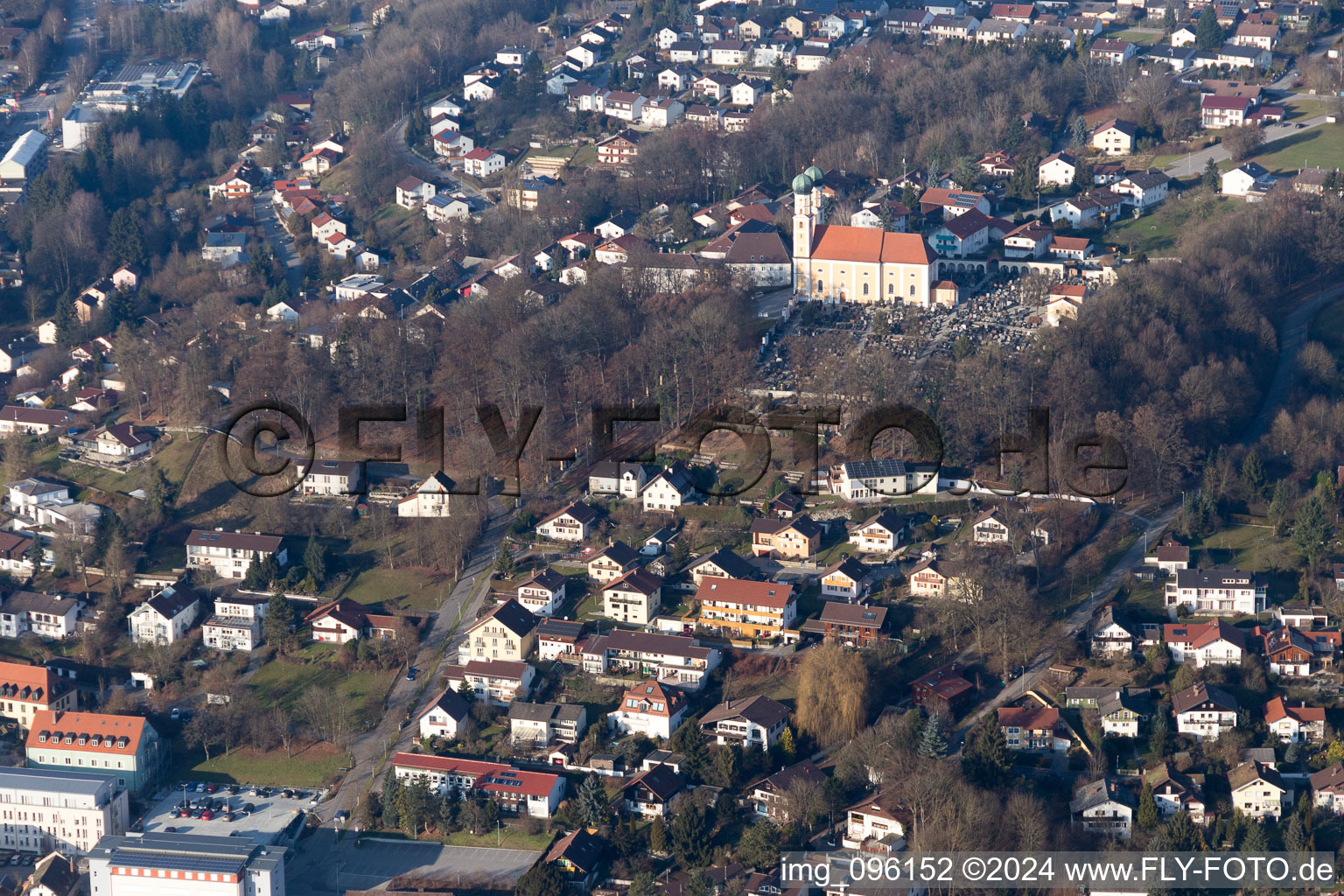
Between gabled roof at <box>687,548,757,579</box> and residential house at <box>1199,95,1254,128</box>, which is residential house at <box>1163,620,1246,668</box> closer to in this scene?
gabled roof at <box>687,548,757,579</box>

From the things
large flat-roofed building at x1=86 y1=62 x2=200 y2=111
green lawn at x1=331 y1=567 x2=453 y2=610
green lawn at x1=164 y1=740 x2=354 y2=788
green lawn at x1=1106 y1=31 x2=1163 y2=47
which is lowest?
large flat-roofed building at x1=86 y1=62 x2=200 y2=111

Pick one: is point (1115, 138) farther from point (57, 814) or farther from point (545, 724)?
point (57, 814)

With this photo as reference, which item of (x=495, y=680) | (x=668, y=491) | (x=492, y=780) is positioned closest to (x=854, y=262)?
(x=668, y=491)

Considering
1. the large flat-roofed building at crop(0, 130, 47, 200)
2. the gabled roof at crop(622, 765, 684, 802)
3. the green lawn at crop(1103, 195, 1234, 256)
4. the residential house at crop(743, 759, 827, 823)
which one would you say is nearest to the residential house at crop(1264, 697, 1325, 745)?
the residential house at crop(743, 759, 827, 823)

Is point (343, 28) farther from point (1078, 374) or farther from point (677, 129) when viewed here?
point (1078, 374)

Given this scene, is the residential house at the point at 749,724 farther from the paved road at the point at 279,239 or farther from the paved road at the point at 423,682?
the paved road at the point at 279,239

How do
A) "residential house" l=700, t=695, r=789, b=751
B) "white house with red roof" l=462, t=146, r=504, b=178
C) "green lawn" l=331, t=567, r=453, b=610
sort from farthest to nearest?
"white house with red roof" l=462, t=146, r=504, b=178 → "green lawn" l=331, t=567, r=453, b=610 → "residential house" l=700, t=695, r=789, b=751

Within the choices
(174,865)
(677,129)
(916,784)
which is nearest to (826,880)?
(916,784)
